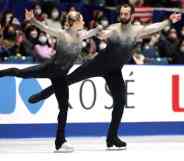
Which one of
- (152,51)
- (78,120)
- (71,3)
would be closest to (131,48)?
(78,120)

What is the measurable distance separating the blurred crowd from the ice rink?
149 centimetres

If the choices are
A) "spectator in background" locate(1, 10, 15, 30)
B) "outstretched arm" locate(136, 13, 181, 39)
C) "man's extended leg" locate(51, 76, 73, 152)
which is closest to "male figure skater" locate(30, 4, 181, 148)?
"outstretched arm" locate(136, 13, 181, 39)

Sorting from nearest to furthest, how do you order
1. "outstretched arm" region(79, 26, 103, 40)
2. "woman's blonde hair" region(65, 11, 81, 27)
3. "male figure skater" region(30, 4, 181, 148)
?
1. "woman's blonde hair" region(65, 11, 81, 27)
2. "male figure skater" region(30, 4, 181, 148)
3. "outstretched arm" region(79, 26, 103, 40)

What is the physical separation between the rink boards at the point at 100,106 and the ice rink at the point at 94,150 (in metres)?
0.30

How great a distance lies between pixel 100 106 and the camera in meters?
12.5

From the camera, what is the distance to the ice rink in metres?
9.00

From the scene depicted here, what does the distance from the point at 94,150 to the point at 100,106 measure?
8.66ft

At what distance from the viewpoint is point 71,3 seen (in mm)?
16125

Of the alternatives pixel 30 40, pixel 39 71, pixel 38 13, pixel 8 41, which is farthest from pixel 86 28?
pixel 39 71

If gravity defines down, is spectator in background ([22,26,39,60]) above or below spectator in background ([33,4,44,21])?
below

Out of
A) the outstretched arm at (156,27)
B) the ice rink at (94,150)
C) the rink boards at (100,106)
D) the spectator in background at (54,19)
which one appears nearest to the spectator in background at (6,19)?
the spectator in background at (54,19)

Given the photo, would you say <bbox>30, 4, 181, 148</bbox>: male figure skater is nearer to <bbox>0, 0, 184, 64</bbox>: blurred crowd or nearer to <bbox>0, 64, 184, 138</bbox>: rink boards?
<bbox>0, 0, 184, 64</bbox>: blurred crowd

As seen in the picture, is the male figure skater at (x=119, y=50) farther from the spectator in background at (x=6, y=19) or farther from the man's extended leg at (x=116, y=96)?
the spectator in background at (x=6, y=19)

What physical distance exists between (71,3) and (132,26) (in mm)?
6422
